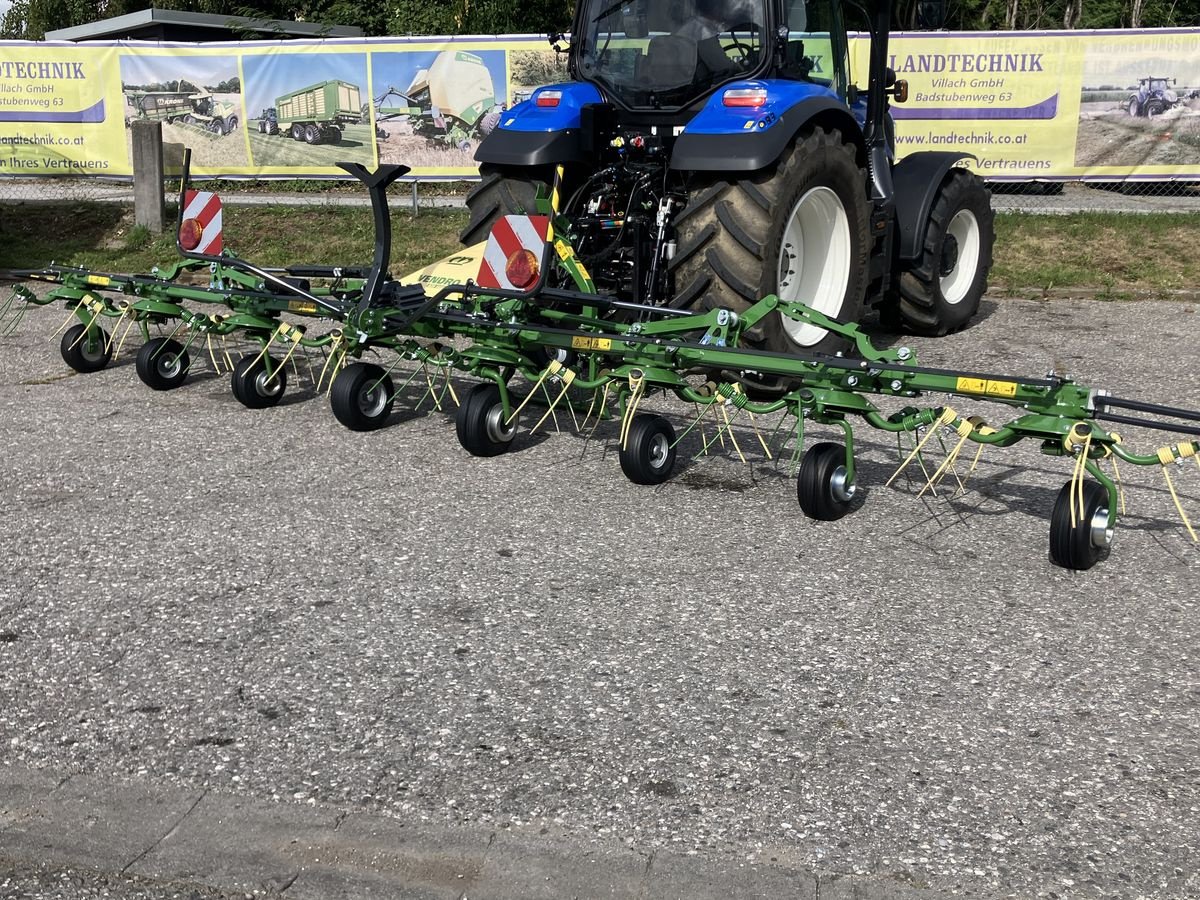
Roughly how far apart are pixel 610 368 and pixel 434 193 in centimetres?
984

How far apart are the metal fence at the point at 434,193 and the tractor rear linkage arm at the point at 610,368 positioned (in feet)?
21.2

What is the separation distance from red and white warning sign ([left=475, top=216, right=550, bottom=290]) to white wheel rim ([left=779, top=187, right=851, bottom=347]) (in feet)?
5.23

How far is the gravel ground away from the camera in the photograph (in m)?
3.10

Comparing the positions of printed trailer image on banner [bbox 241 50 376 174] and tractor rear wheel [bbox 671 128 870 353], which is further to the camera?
printed trailer image on banner [bbox 241 50 376 174]

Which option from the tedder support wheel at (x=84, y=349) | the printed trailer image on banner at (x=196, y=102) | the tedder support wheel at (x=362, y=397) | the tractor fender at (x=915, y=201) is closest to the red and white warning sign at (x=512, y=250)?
the tedder support wheel at (x=362, y=397)

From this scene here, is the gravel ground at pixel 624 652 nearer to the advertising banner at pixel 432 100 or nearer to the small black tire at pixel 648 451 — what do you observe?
the small black tire at pixel 648 451

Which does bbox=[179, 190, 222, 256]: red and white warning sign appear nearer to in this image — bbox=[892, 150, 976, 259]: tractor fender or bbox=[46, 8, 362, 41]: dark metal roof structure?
bbox=[892, 150, 976, 259]: tractor fender

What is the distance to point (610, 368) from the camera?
6.13 metres

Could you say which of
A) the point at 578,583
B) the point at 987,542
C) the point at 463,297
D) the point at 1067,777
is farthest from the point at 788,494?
the point at 1067,777

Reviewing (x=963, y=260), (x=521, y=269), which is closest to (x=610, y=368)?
(x=521, y=269)

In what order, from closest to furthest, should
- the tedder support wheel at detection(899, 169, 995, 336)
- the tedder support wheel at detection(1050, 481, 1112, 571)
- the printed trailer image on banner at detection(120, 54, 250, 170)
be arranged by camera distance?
the tedder support wheel at detection(1050, 481, 1112, 571)
the tedder support wheel at detection(899, 169, 995, 336)
the printed trailer image on banner at detection(120, 54, 250, 170)

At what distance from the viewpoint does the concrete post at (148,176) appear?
1246 centimetres

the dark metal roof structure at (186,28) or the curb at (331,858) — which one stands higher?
the dark metal roof structure at (186,28)

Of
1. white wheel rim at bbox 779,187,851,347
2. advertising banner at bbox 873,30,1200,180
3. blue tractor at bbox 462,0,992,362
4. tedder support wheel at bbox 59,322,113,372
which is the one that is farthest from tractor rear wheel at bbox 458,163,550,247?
advertising banner at bbox 873,30,1200,180
